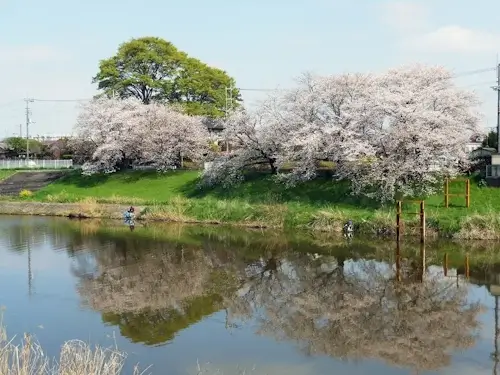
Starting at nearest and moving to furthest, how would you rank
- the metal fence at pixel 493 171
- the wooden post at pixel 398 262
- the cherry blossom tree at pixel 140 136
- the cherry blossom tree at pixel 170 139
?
the wooden post at pixel 398 262 → the metal fence at pixel 493 171 → the cherry blossom tree at pixel 170 139 → the cherry blossom tree at pixel 140 136

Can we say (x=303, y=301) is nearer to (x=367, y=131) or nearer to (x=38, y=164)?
(x=367, y=131)

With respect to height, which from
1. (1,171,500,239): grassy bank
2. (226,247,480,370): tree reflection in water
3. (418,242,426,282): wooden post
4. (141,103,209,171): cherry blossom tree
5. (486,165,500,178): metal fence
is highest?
(141,103,209,171): cherry blossom tree

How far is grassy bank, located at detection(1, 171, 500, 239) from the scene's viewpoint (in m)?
27.5

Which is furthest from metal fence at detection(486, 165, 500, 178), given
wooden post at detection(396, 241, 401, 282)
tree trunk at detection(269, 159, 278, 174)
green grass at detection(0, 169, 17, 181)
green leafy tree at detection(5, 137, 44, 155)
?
green leafy tree at detection(5, 137, 44, 155)

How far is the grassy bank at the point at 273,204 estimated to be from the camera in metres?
27.5

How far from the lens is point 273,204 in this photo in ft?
108

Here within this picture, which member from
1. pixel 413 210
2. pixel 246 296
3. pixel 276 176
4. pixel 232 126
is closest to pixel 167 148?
pixel 232 126

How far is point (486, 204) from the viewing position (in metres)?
29.2

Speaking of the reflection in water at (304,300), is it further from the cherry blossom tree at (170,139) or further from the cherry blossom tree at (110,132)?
the cherry blossom tree at (110,132)

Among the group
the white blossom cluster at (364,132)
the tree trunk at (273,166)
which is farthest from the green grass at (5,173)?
the tree trunk at (273,166)

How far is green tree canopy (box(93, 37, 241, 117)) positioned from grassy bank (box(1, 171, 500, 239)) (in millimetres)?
14119

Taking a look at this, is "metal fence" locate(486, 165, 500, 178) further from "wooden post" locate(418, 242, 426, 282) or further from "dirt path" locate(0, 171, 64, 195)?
"dirt path" locate(0, 171, 64, 195)

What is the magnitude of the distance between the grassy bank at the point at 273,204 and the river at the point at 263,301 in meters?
1.41

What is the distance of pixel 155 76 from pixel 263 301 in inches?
1775
